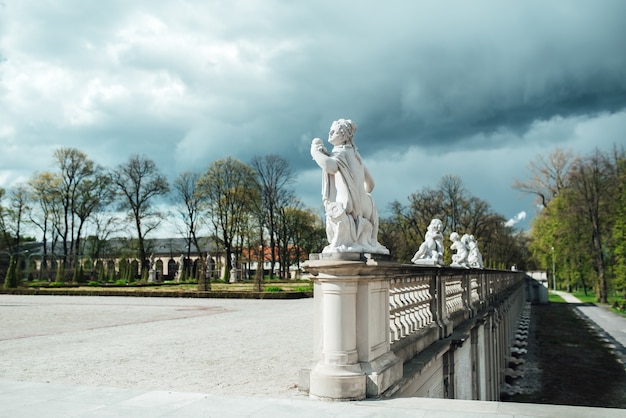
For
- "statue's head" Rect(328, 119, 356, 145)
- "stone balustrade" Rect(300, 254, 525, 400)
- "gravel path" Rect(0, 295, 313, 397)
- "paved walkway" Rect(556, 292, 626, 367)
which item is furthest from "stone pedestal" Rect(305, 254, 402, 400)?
"paved walkway" Rect(556, 292, 626, 367)

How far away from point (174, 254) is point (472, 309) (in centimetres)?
8314

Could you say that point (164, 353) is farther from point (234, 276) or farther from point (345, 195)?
point (234, 276)

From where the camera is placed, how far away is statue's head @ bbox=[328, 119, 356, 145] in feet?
18.6

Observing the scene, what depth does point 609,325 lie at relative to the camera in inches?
1147

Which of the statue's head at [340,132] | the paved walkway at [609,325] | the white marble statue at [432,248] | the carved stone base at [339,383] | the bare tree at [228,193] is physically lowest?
the paved walkway at [609,325]

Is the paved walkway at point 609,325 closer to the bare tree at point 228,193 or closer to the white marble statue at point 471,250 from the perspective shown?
the white marble statue at point 471,250

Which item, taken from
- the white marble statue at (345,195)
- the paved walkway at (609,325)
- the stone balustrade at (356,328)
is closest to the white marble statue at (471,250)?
the paved walkway at (609,325)

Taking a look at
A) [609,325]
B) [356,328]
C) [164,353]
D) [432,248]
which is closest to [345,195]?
[356,328]

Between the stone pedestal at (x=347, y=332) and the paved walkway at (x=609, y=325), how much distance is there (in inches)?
750

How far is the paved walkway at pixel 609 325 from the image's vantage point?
22.6 m

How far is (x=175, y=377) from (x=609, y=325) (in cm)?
2970

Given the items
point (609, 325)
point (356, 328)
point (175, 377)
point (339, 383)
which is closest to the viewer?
point (339, 383)

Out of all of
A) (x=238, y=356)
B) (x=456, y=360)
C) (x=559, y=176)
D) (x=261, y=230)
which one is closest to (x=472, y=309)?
(x=456, y=360)

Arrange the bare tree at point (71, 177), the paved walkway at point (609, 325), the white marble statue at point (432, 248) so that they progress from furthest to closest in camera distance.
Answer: the bare tree at point (71, 177) < the paved walkway at point (609, 325) < the white marble statue at point (432, 248)
